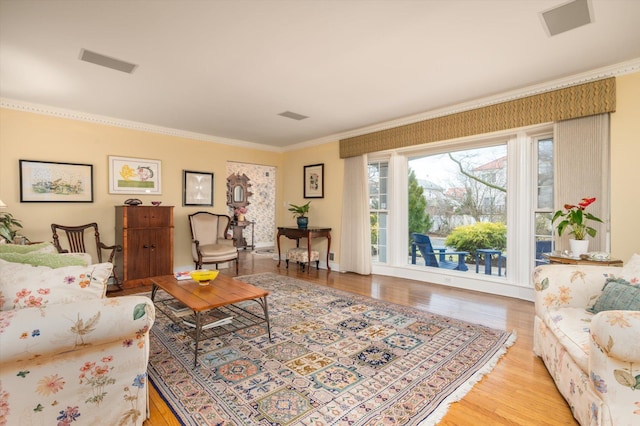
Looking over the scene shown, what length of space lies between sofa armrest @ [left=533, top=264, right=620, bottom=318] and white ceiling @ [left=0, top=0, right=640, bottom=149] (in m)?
1.82

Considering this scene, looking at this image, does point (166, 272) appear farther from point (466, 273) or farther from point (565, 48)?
point (565, 48)

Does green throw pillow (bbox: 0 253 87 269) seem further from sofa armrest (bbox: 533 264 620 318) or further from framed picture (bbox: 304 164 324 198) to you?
framed picture (bbox: 304 164 324 198)

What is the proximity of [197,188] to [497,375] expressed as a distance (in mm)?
5190

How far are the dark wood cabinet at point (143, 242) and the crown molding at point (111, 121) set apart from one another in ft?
4.48

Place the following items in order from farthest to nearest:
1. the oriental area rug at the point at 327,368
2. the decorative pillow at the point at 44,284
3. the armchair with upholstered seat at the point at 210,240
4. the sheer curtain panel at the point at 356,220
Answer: the sheer curtain panel at the point at 356,220, the armchair with upholstered seat at the point at 210,240, the oriental area rug at the point at 327,368, the decorative pillow at the point at 44,284

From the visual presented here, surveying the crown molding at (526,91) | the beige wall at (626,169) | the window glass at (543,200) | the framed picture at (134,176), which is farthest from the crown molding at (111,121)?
the beige wall at (626,169)

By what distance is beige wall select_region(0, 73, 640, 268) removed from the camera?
288 centimetres

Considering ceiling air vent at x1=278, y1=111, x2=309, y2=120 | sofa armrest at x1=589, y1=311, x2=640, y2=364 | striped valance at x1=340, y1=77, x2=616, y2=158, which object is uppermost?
ceiling air vent at x1=278, y1=111, x2=309, y2=120

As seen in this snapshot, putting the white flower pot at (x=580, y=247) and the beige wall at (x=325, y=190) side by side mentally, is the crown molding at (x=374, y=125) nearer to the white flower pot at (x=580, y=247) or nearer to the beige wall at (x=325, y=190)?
the beige wall at (x=325, y=190)

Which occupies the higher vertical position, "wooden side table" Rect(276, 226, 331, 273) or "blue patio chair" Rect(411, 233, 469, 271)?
"wooden side table" Rect(276, 226, 331, 273)

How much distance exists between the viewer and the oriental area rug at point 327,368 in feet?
5.46

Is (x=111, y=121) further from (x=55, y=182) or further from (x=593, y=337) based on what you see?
(x=593, y=337)

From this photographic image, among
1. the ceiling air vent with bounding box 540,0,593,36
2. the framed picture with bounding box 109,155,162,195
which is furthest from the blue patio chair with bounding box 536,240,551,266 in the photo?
the framed picture with bounding box 109,155,162,195

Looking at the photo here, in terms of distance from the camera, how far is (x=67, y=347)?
1.29 meters
